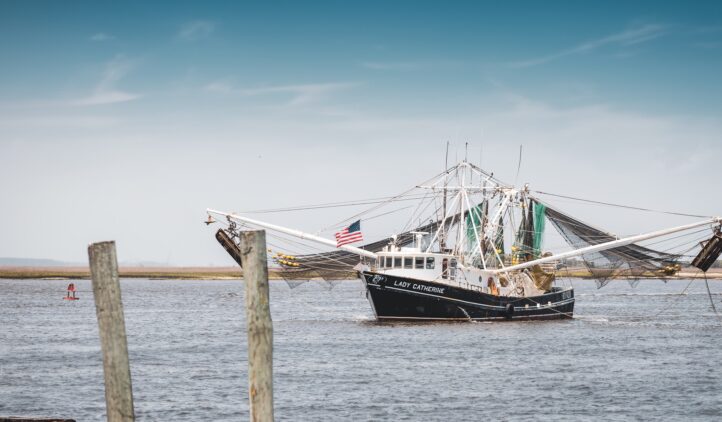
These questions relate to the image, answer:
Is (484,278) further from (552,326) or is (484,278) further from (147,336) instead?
(147,336)

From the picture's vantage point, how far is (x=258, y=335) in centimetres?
1597

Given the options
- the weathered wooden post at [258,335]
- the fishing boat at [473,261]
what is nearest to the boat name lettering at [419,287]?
the fishing boat at [473,261]

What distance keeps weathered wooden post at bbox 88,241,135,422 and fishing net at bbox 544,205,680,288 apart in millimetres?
49180

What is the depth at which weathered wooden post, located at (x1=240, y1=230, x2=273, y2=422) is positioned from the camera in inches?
618

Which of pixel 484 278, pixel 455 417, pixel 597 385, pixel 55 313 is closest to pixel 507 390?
pixel 597 385

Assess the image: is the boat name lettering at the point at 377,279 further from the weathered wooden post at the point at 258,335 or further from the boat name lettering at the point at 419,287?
the weathered wooden post at the point at 258,335

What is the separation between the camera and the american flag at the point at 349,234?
55469 millimetres

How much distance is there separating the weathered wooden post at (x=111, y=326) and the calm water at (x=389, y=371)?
476 inches

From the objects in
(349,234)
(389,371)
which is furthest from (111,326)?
(349,234)

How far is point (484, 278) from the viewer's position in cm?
6506

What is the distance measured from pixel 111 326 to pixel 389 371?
23817 mm

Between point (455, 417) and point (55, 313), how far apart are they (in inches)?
2223

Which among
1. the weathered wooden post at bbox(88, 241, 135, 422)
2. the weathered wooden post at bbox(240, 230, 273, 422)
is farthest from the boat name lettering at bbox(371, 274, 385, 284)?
the weathered wooden post at bbox(240, 230, 273, 422)

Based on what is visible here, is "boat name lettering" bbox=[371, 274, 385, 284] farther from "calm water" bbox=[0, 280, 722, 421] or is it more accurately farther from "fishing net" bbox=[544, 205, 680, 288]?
"fishing net" bbox=[544, 205, 680, 288]
